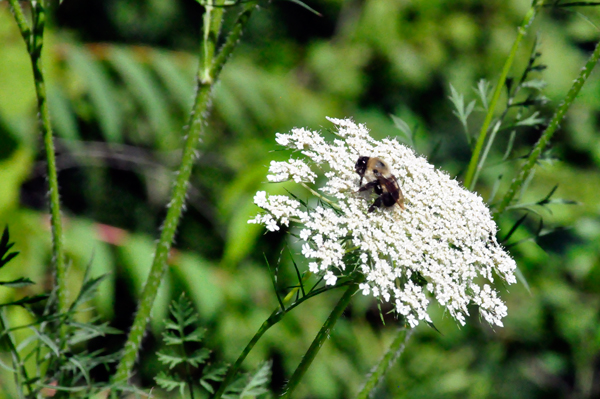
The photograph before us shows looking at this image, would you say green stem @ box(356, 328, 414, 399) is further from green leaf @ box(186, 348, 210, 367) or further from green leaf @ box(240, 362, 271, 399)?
green leaf @ box(186, 348, 210, 367)

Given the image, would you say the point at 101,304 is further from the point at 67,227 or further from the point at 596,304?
the point at 596,304

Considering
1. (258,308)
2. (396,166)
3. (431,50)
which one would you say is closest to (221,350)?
(258,308)

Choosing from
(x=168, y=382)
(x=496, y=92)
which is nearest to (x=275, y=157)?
(x=496, y=92)

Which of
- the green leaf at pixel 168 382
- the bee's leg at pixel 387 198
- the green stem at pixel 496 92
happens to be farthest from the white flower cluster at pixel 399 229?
the green leaf at pixel 168 382

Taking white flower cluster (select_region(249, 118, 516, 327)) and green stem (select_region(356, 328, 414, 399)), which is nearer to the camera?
white flower cluster (select_region(249, 118, 516, 327))

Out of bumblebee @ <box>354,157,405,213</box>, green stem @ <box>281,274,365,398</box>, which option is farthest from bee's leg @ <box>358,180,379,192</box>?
green stem @ <box>281,274,365,398</box>

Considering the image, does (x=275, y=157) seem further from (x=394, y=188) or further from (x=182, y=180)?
(x=394, y=188)

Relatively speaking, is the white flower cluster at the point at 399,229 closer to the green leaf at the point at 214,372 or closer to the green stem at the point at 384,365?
the green stem at the point at 384,365
